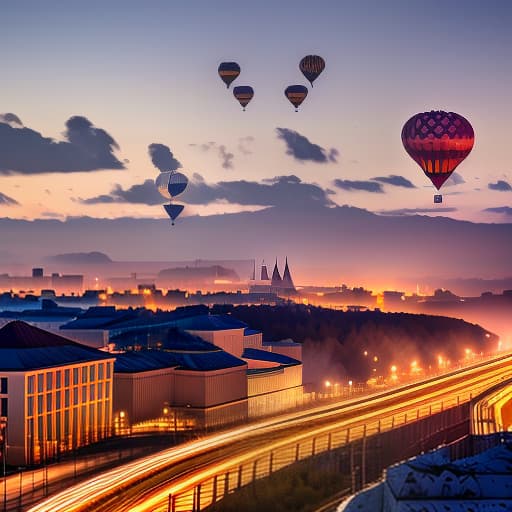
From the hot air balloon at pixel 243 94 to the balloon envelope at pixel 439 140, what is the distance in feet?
146

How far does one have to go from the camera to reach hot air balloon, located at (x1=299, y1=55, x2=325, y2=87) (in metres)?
163

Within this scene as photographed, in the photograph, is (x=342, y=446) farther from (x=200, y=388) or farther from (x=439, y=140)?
(x=439, y=140)

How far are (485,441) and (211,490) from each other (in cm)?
1683

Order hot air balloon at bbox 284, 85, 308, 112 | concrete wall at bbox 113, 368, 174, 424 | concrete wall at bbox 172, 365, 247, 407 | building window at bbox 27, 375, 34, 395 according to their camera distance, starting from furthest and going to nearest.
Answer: hot air balloon at bbox 284, 85, 308, 112 → concrete wall at bbox 172, 365, 247, 407 → concrete wall at bbox 113, 368, 174, 424 → building window at bbox 27, 375, 34, 395

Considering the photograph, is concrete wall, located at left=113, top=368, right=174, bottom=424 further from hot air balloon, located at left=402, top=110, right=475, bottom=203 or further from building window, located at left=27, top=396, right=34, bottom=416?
hot air balloon, located at left=402, top=110, right=475, bottom=203

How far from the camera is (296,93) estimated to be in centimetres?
17400

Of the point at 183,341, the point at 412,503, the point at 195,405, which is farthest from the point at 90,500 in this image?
the point at 183,341

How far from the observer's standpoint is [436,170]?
5497 inches

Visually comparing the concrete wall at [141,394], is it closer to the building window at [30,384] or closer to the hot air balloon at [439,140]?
the building window at [30,384]

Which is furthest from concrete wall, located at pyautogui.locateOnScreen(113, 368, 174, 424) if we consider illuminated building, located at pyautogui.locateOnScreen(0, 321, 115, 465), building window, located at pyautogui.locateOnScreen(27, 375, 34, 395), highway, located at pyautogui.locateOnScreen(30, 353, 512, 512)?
building window, located at pyautogui.locateOnScreen(27, 375, 34, 395)

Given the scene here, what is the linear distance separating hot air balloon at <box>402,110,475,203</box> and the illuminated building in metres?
51.8

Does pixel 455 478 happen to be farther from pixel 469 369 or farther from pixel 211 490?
pixel 469 369

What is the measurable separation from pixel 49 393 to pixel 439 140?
63.3 m

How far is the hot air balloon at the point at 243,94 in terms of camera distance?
179250mm
